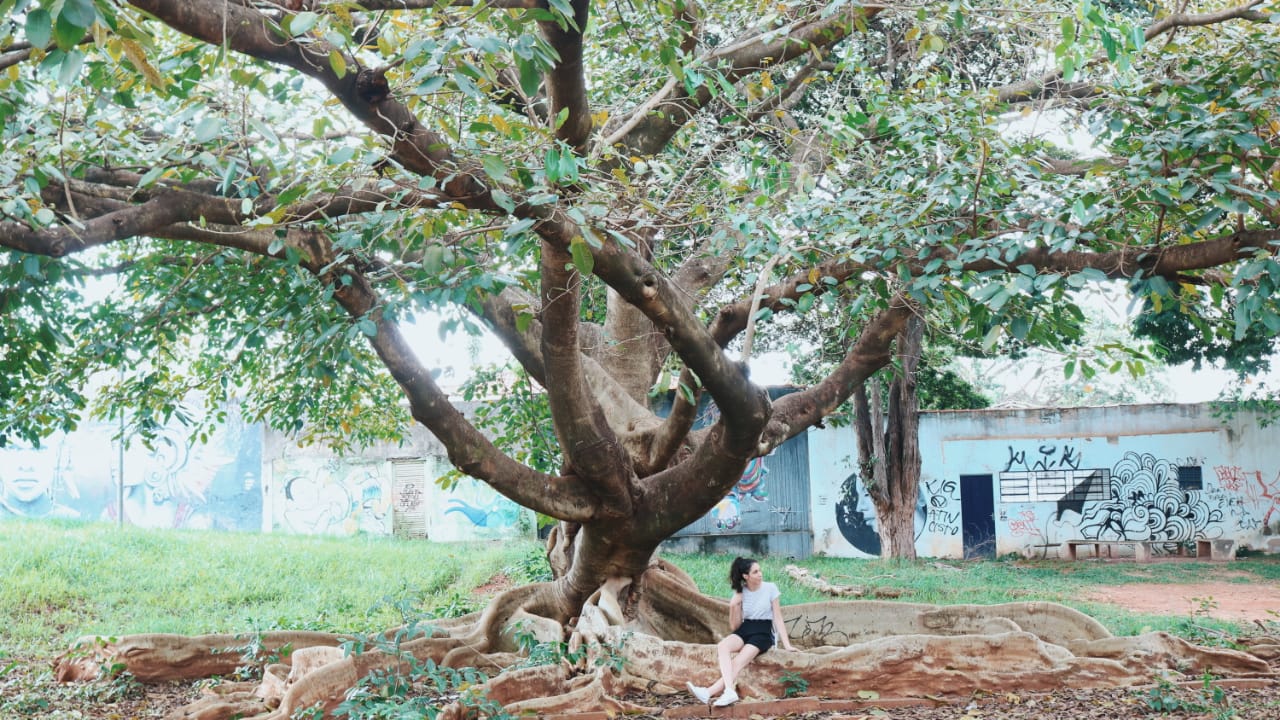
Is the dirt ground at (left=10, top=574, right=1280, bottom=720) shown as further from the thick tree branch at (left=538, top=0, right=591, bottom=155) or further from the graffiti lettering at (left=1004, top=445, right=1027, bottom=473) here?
the graffiti lettering at (left=1004, top=445, right=1027, bottom=473)

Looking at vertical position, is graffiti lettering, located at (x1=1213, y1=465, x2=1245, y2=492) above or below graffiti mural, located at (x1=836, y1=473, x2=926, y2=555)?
above

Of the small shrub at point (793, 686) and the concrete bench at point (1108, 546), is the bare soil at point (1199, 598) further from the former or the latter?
the small shrub at point (793, 686)

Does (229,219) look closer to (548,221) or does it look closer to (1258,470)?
(548,221)

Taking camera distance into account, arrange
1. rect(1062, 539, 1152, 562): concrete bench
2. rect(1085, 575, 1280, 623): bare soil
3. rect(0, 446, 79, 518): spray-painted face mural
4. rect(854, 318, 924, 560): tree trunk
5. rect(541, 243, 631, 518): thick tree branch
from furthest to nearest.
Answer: rect(0, 446, 79, 518): spray-painted face mural
rect(1062, 539, 1152, 562): concrete bench
rect(854, 318, 924, 560): tree trunk
rect(1085, 575, 1280, 623): bare soil
rect(541, 243, 631, 518): thick tree branch

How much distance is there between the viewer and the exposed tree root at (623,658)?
5.91 meters

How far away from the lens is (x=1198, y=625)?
8797mm

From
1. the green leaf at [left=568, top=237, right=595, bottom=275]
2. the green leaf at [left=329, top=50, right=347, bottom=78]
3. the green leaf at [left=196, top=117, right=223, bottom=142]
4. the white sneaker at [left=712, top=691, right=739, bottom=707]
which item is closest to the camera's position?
the green leaf at [left=196, top=117, right=223, bottom=142]

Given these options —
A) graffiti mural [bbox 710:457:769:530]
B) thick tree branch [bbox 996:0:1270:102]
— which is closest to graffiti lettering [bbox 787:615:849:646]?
thick tree branch [bbox 996:0:1270:102]

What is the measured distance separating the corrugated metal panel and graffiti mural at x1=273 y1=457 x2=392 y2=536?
144 mm

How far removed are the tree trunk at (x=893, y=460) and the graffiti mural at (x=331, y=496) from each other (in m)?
8.39

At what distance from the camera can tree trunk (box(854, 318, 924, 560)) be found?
48.6ft

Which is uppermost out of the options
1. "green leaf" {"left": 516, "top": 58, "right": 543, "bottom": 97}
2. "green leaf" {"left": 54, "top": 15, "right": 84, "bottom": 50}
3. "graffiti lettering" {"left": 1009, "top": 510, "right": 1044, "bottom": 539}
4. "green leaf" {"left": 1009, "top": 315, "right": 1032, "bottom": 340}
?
"green leaf" {"left": 516, "top": 58, "right": 543, "bottom": 97}

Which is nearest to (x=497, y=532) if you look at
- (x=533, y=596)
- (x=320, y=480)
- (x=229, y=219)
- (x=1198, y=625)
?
(x=320, y=480)

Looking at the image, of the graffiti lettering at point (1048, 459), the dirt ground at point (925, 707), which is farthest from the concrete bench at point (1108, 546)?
the dirt ground at point (925, 707)
